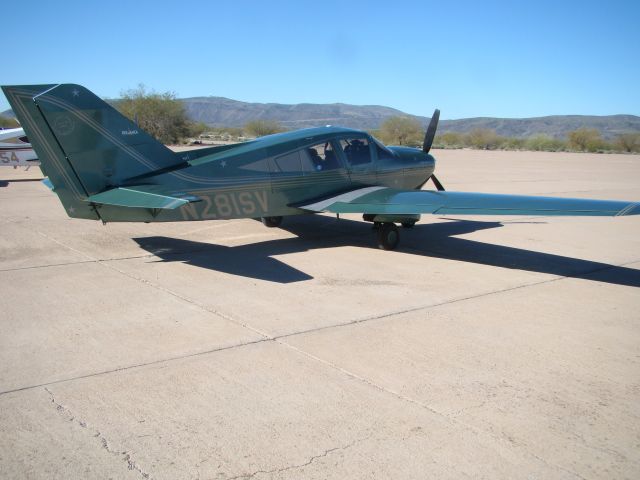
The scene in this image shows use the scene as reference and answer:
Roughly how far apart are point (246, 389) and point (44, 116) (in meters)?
5.83

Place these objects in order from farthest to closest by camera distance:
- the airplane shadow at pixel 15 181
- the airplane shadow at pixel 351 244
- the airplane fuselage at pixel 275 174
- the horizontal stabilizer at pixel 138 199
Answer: the airplane shadow at pixel 15 181
the airplane fuselage at pixel 275 174
the airplane shadow at pixel 351 244
the horizontal stabilizer at pixel 138 199

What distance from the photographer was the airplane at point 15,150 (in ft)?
79.0

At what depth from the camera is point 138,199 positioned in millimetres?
8148

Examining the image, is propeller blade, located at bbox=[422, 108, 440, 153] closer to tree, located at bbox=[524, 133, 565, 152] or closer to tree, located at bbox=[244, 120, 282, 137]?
tree, located at bbox=[244, 120, 282, 137]

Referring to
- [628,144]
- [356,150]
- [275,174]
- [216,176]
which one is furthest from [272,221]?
[628,144]

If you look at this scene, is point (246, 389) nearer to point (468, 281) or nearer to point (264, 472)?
point (264, 472)

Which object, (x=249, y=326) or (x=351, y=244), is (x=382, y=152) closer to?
(x=351, y=244)

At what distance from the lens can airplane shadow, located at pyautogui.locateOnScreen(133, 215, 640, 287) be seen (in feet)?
29.0

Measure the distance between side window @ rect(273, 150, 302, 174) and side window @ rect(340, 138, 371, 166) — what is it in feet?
3.95

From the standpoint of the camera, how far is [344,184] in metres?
11.3

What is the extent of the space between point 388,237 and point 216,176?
3.48 meters

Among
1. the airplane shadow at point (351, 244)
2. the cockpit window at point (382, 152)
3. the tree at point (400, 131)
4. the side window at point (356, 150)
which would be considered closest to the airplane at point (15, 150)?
the airplane shadow at point (351, 244)

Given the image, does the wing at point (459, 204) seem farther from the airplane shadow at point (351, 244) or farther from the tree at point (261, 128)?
the tree at point (261, 128)

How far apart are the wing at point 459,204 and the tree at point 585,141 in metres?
75.5
